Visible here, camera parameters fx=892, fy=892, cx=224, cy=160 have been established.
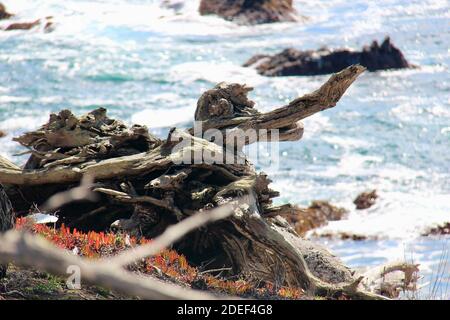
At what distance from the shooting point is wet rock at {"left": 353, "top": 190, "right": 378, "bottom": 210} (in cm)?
2659

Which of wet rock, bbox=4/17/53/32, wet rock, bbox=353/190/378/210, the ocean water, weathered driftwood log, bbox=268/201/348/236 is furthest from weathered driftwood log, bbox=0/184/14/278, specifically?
wet rock, bbox=4/17/53/32

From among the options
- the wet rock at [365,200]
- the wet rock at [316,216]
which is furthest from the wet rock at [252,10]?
the wet rock at [316,216]

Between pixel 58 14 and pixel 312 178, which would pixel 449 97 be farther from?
pixel 58 14

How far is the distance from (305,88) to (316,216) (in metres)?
17.0

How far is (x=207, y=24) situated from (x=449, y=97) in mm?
23184

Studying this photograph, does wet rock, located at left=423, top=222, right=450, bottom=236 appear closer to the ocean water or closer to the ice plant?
the ocean water

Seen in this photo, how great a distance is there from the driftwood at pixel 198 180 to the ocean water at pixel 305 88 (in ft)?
7.91

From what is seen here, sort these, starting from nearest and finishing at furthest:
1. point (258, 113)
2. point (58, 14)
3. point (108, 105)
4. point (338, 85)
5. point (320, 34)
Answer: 1. point (338, 85)
2. point (258, 113)
3. point (108, 105)
4. point (320, 34)
5. point (58, 14)

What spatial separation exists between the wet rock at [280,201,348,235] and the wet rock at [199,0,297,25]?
35366mm

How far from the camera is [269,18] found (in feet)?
200

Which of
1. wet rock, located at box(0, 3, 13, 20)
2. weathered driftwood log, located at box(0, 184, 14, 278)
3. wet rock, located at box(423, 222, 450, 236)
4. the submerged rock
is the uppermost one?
weathered driftwood log, located at box(0, 184, 14, 278)

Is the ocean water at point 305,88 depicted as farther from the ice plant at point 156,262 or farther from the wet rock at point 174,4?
the ice plant at point 156,262

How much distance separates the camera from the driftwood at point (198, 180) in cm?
1148

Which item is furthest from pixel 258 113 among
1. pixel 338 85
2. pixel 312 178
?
pixel 312 178
